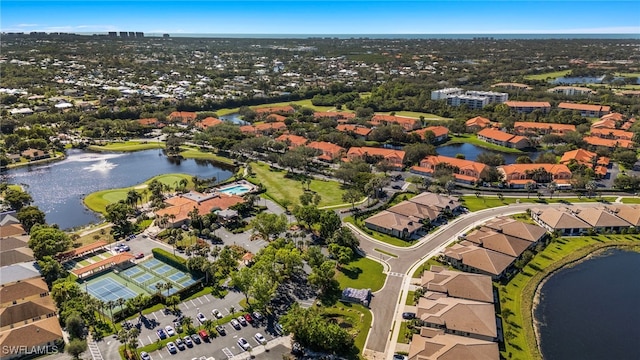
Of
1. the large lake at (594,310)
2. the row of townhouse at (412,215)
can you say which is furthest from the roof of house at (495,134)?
the large lake at (594,310)

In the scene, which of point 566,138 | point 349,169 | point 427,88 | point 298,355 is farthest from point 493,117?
point 298,355

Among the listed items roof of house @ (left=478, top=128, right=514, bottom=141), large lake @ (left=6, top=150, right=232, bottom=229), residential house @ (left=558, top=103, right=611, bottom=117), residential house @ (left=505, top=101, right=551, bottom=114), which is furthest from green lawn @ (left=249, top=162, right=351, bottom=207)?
residential house @ (left=558, top=103, right=611, bottom=117)

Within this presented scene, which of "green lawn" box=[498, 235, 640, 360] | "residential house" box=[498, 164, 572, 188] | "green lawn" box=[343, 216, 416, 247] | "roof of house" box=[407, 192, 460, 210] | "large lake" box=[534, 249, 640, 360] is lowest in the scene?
"large lake" box=[534, 249, 640, 360]

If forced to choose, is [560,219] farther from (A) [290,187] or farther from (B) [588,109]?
(B) [588,109]

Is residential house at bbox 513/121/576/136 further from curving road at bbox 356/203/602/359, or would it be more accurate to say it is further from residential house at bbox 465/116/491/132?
curving road at bbox 356/203/602/359

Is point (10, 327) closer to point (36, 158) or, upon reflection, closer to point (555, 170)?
point (36, 158)

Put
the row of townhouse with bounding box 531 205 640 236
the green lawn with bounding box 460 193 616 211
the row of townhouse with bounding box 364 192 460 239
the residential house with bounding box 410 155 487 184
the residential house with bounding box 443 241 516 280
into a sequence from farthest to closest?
the residential house with bounding box 410 155 487 184
the green lawn with bounding box 460 193 616 211
the row of townhouse with bounding box 531 205 640 236
the row of townhouse with bounding box 364 192 460 239
the residential house with bounding box 443 241 516 280
